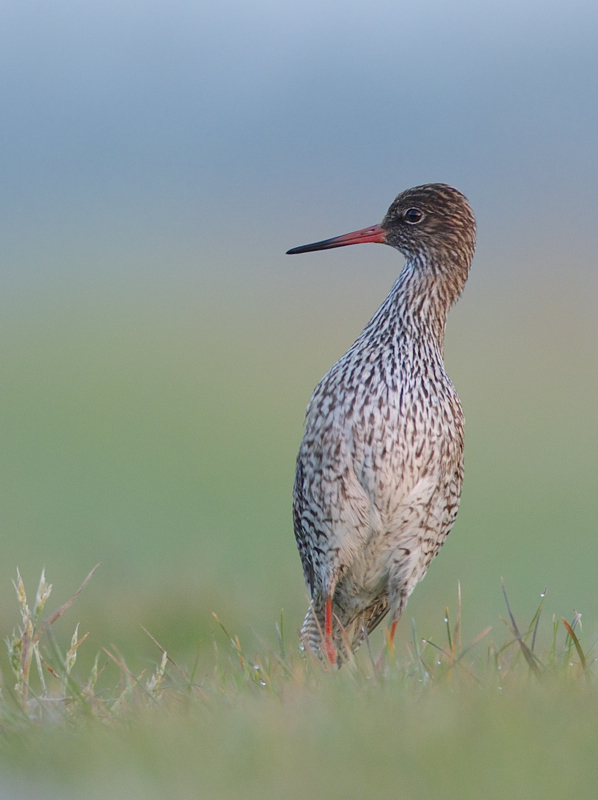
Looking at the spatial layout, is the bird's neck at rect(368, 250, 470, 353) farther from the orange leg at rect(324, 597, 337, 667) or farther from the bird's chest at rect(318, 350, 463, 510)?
the orange leg at rect(324, 597, 337, 667)

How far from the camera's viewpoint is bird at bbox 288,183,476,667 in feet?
18.7

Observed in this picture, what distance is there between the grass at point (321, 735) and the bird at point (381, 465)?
1.42 meters

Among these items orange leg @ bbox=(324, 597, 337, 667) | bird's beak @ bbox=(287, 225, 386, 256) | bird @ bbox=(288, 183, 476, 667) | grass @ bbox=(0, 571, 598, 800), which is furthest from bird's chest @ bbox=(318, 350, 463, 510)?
grass @ bbox=(0, 571, 598, 800)

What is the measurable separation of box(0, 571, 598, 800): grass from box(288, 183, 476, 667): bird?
1.42 metres

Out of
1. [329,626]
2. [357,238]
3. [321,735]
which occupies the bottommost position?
[329,626]

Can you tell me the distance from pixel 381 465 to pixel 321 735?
238 centimetres

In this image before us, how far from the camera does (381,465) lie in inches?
223

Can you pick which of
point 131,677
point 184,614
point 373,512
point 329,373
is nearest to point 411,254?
point 329,373

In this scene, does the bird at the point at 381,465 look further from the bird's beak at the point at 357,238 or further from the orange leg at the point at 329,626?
the bird's beak at the point at 357,238

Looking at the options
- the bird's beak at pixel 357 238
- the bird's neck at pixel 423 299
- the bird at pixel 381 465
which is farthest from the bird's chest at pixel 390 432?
the bird's beak at pixel 357 238

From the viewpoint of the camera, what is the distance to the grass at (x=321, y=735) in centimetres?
319

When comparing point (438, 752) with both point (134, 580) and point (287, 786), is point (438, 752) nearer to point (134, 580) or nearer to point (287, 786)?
point (287, 786)

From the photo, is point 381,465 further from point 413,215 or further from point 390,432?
point 413,215

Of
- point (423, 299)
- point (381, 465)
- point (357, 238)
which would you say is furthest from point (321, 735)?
point (357, 238)
